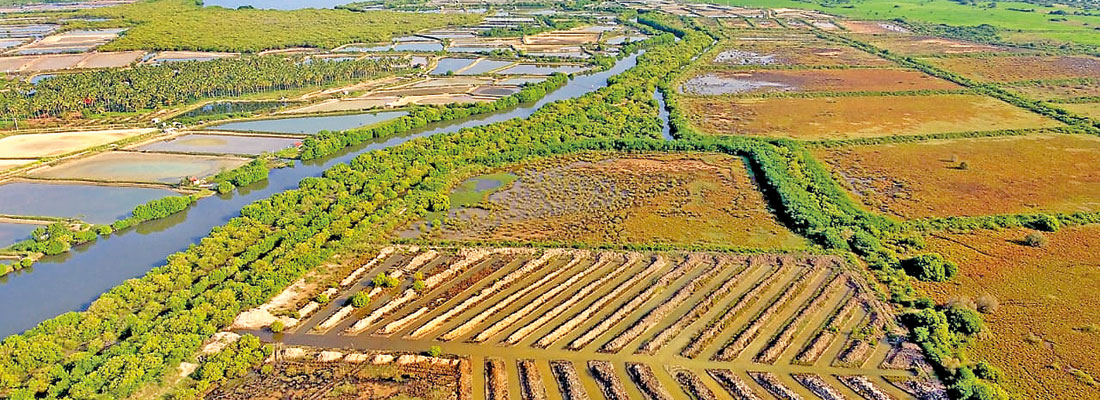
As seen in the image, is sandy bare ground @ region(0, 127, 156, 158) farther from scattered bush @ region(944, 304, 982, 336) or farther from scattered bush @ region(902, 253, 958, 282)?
scattered bush @ region(944, 304, 982, 336)

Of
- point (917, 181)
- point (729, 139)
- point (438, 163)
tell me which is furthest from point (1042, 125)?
point (438, 163)

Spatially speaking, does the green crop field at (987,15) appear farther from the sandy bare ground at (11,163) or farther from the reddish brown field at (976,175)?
the sandy bare ground at (11,163)

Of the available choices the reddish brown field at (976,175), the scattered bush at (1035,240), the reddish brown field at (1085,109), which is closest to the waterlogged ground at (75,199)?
the reddish brown field at (976,175)

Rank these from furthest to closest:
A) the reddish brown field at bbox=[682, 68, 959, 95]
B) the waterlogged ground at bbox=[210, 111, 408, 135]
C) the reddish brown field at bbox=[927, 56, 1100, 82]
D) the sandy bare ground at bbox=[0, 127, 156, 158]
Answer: the reddish brown field at bbox=[927, 56, 1100, 82]
the reddish brown field at bbox=[682, 68, 959, 95]
the waterlogged ground at bbox=[210, 111, 408, 135]
the sandy bare ground at bbox=[0, 127, 156, 158]

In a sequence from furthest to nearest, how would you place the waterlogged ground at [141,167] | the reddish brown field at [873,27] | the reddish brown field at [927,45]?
1. the reddish brown field at [873,27]
2. the reddish brown field at [927,45]
3. the waterlogged ground at [141,167]

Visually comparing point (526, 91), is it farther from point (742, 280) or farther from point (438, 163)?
point (742, 280)

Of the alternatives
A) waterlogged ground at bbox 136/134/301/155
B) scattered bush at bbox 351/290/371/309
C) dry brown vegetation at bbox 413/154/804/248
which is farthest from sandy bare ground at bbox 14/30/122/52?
scattered bush at bbox 351/290/371/309

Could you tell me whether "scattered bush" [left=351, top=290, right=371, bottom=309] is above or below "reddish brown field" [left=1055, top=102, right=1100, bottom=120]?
below
